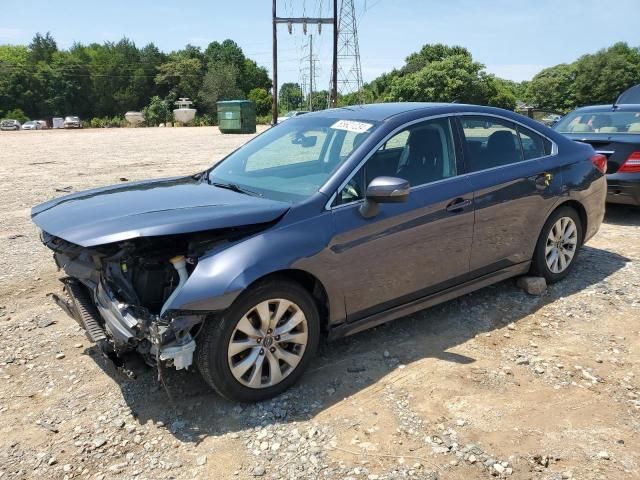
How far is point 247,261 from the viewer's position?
121 inches

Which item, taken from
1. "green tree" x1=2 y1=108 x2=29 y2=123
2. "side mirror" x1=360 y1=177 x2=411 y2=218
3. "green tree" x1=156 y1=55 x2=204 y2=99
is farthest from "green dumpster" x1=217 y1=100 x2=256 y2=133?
"green tree" x1=156 y1=55 x2=204 y2=99

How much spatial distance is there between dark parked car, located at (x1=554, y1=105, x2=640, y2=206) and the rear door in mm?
2974

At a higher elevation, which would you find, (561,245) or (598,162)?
(598,162)

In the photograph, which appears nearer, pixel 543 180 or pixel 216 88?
pixel 543 180

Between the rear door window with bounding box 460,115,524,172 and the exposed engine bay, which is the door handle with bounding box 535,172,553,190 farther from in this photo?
the exposed engine bay

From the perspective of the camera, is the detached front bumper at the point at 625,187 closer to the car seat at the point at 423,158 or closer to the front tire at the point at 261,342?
the car seat at the point at 423,158

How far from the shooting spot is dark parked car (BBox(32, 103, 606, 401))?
3.08 metres

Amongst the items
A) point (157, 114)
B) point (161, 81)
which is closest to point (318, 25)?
point (157, 114)

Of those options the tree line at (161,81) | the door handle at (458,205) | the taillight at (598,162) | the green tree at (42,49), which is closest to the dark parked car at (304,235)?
the door handle at (458,205)

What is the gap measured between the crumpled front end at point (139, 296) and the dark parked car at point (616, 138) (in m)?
6.14

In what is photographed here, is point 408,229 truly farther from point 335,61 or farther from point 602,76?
point 602,76

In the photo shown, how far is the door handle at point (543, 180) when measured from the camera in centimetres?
466

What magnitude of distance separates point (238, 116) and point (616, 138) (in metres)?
29.3

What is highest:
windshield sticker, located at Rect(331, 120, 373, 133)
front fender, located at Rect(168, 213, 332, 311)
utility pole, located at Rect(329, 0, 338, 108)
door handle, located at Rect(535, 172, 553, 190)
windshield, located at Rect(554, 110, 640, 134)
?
utility pole, located at Rect(329, 0, 338, 108)
